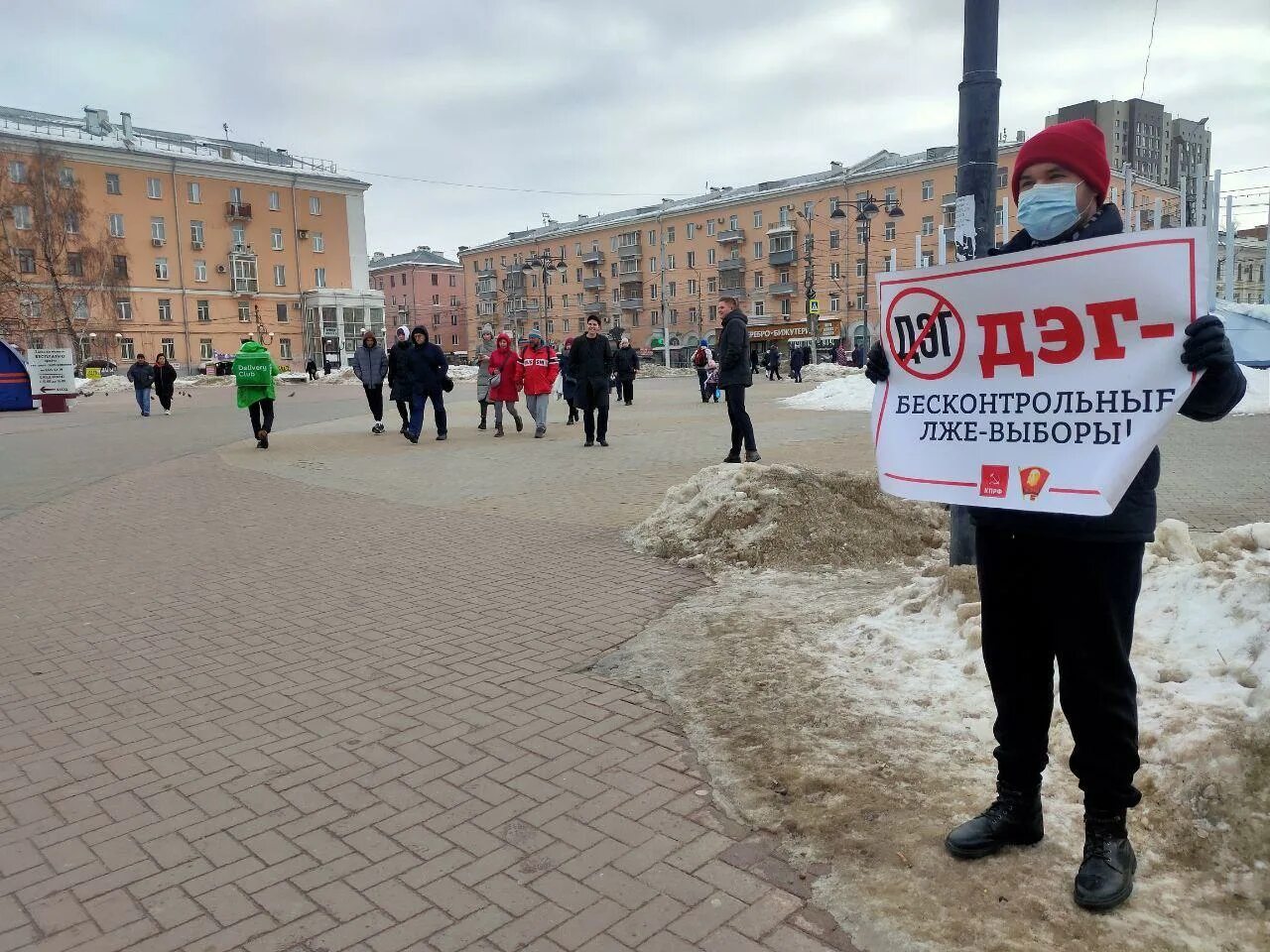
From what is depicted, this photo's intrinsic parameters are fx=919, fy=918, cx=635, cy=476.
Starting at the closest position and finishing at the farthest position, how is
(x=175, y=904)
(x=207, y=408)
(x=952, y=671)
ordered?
1. (x=175, y=904)
2. (x=952, y=671)
3. (x=207, y=408)

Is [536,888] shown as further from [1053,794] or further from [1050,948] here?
[1053,794]

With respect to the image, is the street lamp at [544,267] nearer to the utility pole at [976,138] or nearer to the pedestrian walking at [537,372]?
the pedestrian walking at [537,372]

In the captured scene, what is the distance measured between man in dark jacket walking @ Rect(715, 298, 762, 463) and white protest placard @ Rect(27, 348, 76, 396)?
81.1ft

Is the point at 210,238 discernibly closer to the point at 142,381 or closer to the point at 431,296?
the point at 431,296

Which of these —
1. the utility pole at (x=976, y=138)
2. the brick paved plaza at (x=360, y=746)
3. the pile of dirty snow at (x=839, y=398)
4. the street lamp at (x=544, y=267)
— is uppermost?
the street lamp at (x=544, y=267)

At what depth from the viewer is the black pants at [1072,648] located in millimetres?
2395

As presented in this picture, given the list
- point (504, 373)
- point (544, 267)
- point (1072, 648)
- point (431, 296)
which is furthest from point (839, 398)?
point (431, 296)

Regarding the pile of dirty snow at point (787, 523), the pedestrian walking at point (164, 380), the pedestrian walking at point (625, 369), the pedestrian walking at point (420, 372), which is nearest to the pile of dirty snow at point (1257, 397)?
the pile of dirty snow at point (787, 523)

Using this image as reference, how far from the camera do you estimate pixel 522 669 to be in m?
4.39

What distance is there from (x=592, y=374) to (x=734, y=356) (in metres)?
3.50

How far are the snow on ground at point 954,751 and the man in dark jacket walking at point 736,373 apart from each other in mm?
5258

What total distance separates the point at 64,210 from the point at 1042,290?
64847 mm

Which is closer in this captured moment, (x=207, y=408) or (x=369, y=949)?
(x=369, y=949)

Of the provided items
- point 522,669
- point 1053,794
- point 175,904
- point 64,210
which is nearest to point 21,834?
point 175,904
